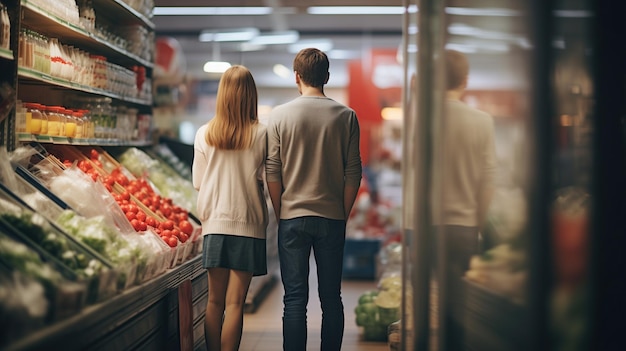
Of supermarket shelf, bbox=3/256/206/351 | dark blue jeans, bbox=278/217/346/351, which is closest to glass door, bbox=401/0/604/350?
dark blue jeans, bbox=278/217/346/351

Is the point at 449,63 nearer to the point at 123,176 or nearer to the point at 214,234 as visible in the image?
the point at 214,234

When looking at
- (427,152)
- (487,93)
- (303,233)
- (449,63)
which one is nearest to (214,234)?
(303,233)

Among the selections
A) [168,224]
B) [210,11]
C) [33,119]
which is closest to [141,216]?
[168,224]

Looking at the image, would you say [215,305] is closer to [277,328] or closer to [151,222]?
[151,222]

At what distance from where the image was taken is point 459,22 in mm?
2936

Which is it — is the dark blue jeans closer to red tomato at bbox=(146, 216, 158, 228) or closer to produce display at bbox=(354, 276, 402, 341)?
red tomato at bbox=(146, 216, 158, 228)

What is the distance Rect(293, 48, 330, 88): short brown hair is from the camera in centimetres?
444

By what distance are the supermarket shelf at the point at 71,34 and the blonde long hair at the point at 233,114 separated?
1.12m

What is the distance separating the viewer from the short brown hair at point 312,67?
14.6 feet

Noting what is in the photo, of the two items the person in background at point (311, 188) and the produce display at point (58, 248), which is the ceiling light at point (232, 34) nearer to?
the person in background at point (311, 188)

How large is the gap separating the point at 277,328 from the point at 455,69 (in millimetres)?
3937

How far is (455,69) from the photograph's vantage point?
9.86ft

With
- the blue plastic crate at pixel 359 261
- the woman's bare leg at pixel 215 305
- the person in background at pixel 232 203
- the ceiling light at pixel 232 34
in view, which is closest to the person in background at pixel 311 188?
the person in background at pixel 232 203

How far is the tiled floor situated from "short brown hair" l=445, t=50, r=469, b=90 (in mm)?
3090
